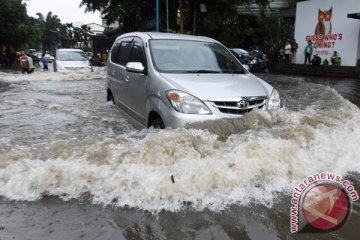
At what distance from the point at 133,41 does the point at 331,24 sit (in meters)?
16.8

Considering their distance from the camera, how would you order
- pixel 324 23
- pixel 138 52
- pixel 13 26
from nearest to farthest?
pixel 138 52
pixel 324 23
pixel 13 26

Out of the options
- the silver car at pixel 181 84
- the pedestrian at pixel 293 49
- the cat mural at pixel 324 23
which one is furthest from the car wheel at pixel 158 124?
the pedestrian at pixel 293 49

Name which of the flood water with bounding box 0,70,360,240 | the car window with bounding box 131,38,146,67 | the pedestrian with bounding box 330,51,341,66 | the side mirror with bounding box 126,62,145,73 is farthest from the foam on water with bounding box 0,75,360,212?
the pedestrian with bounding box 330,51,341,66

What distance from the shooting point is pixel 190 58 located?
5773mm

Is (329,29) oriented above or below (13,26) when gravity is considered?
below

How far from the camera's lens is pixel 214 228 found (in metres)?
3.23

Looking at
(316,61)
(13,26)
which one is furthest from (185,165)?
(13,26)

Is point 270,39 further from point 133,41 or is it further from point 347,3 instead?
point 133,41

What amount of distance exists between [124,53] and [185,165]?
3.51 m

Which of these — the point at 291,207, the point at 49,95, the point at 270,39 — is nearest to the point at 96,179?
the point at 291,207

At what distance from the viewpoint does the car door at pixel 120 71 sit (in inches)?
260

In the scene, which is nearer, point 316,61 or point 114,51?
point 114,51

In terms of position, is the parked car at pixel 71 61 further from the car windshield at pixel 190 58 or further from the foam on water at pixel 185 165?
the foam on water at pixel 185 165

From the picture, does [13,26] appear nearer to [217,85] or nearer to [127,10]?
[127,10]
